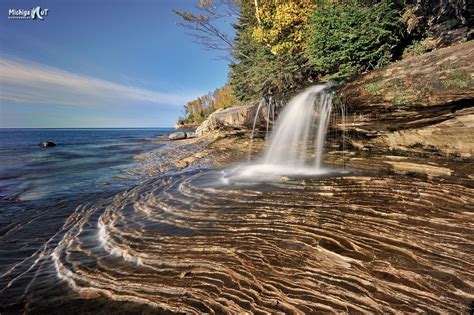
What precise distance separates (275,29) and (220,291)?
550 inches

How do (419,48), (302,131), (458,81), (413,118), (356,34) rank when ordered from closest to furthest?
(458,81) → (413,118) → (419,48) → (302,131) → (356,34)

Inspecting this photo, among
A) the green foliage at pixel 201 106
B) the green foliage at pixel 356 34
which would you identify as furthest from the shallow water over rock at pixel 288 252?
the green foliage at pixel 201 106

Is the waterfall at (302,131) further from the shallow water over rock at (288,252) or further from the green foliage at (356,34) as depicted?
the shallow water over rock at (288,252)

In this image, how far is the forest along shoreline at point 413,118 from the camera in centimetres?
634

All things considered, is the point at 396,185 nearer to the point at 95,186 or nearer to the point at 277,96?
the point at 277,96

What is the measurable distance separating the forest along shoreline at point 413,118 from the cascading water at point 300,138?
17.6 inches

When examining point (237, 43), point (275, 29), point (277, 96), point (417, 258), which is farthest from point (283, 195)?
point (237, 43)

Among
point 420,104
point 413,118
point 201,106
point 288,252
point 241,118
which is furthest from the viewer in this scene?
point 201,106

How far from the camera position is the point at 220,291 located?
2.98 m

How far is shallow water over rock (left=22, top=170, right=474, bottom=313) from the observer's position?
2.76 metres

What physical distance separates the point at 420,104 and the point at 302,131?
158 inches

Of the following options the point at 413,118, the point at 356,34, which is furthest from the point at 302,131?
the point at 356,34

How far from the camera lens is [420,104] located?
6.85m

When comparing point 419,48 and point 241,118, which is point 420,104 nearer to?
point 419,48
